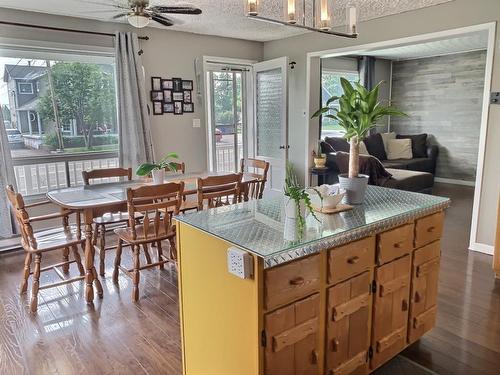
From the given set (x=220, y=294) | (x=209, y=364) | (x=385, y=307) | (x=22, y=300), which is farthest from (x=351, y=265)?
(x=22, y=300)

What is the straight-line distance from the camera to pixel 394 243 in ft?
6.35

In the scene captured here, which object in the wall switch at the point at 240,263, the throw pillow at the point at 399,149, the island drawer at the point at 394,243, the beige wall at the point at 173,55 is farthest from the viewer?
the throw pillow at the point at 399,149

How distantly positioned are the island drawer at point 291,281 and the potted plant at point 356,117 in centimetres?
72

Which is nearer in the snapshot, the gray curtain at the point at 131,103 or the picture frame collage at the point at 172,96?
the gray curtain at the point at 131,103

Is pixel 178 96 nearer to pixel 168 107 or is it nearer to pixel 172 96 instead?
pixel 172 96

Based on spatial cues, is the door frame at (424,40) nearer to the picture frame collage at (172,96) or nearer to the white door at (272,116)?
the white door at (272,116)

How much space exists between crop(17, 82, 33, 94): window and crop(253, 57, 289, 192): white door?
118 inches

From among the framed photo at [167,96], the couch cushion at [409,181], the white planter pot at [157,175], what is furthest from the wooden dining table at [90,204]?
the couch cushion at [409,181]

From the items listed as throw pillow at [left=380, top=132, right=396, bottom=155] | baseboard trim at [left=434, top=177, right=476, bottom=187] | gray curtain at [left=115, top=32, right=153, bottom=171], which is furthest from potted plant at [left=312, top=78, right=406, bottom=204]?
baseboard trim at [left=434, top=177, right=476, bottom=187]

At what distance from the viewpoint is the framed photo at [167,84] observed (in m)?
4.96

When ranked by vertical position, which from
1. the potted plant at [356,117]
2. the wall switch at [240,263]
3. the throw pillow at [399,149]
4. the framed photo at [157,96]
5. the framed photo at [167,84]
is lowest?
the throw pillow at [399,149]

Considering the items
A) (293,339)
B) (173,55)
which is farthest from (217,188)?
(173,55)

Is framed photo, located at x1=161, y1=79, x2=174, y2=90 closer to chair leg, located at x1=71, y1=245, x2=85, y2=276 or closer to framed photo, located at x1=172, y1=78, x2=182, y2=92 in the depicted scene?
framed photo, located at x1=172, y1=78, x2=182, y2=92

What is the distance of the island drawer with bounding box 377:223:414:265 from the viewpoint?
1.87 metres
